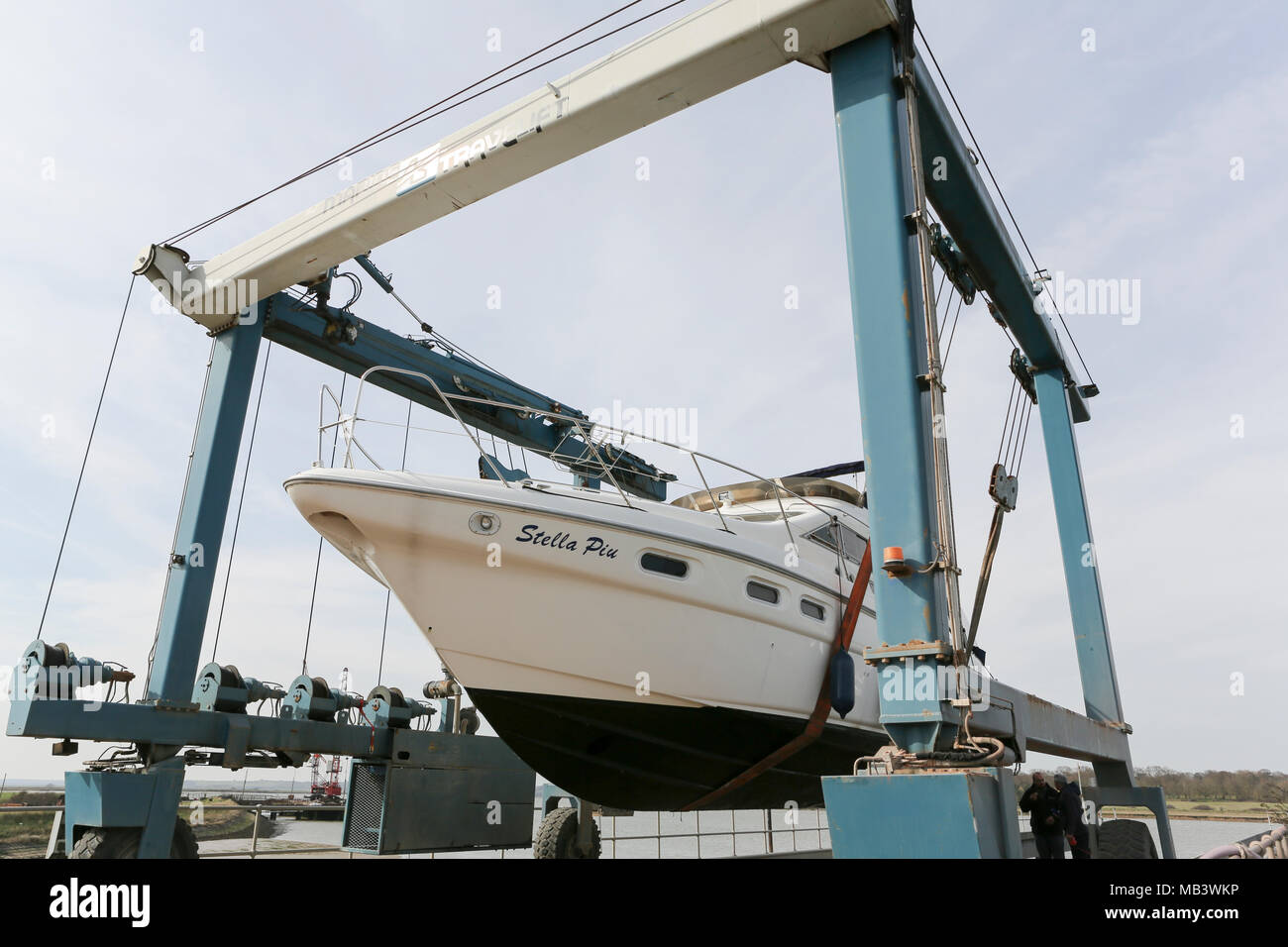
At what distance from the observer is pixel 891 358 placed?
5.06m

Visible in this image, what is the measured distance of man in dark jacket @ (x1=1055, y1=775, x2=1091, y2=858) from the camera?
732cm

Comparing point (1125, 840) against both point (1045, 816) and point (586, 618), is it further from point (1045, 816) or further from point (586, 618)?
point (586, 618)

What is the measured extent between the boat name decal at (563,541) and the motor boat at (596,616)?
0.01 m

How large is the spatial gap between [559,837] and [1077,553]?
A: 717 cm

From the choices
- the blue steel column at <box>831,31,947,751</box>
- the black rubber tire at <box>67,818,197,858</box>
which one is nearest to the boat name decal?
the blue steel column at <box>831,31,947,751</box>

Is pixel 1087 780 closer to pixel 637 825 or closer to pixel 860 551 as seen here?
pixel 860 551

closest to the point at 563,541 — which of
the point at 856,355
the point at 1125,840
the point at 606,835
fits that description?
the point at 856,355

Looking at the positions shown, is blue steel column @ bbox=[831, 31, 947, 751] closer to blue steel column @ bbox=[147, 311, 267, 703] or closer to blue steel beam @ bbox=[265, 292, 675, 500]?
blue steel beam @ bbox=[265, 292, 675, 500]

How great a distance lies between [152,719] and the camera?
7465 mm

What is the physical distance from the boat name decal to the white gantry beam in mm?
3611

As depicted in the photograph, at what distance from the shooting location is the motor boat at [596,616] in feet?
19.2

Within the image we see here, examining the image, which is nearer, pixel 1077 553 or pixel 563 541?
pixel 563 541
